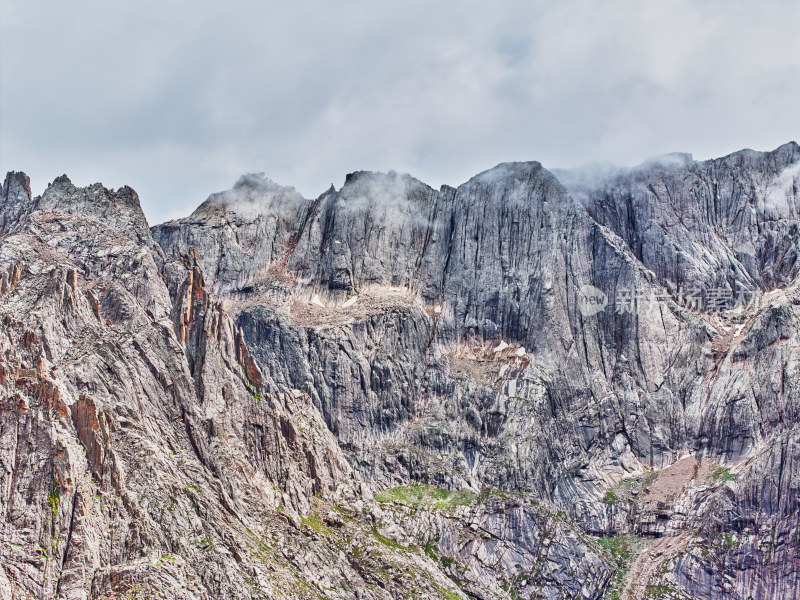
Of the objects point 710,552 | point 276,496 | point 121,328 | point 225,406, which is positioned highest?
point 121,328

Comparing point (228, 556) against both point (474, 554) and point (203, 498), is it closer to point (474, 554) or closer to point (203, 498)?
point (203, 498)

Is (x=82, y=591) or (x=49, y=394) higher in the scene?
(x=49, y=394)

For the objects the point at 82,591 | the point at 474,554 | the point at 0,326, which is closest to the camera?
the point at 82,591

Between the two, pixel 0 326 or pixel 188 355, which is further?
pixel 188 355

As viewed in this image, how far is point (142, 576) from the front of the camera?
146 meters

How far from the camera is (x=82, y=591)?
142 meters

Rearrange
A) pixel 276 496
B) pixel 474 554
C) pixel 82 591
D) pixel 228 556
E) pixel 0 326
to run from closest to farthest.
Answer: pixel 82 591, pixel 228 556, pixel 0 326, pixel 276 496, pixel 474 554

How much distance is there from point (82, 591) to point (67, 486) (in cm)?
1560

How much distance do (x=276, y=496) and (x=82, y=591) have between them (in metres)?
46.9

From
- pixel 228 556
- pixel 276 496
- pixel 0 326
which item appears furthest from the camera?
pixel 276 496

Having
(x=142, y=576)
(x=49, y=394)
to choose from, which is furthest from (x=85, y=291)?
(x=142, y=576)

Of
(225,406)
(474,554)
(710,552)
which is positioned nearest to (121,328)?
(225,406)

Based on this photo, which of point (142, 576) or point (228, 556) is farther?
point (228, 556)

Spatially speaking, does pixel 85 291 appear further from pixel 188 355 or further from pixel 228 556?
pixel 228 556
